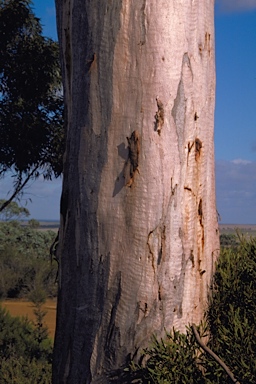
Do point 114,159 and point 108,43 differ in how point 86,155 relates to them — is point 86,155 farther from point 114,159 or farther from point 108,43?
point 108,43

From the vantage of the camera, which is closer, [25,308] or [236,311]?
[236,311]

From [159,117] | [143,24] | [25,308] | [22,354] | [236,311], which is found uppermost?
[143,24]

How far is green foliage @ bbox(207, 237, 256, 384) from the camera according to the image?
9.10ft

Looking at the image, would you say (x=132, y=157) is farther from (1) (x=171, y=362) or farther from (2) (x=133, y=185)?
(1) (x=171, y=362)

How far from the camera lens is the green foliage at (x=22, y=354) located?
5.18 meters

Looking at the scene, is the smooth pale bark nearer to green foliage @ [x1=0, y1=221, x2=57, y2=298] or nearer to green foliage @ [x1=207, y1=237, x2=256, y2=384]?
green foliage @ [x1=207, y1=237, x2=256, y2=384]

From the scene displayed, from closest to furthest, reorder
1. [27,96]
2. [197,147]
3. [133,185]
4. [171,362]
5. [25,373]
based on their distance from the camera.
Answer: [171,362] → [133,185] → [197,147] → [25,373] → [27,96]

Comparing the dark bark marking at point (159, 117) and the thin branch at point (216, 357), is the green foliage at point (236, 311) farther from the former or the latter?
the dark bark marking at point (159, 117)

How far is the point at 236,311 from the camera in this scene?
294cm

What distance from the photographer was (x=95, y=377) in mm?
2904

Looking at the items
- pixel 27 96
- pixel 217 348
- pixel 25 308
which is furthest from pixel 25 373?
pixel 25 308

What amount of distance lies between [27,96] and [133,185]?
9.01 meters

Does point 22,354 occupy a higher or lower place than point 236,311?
lower

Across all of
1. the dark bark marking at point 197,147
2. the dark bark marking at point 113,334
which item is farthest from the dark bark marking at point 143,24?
the dark bark marking at point 113,334
